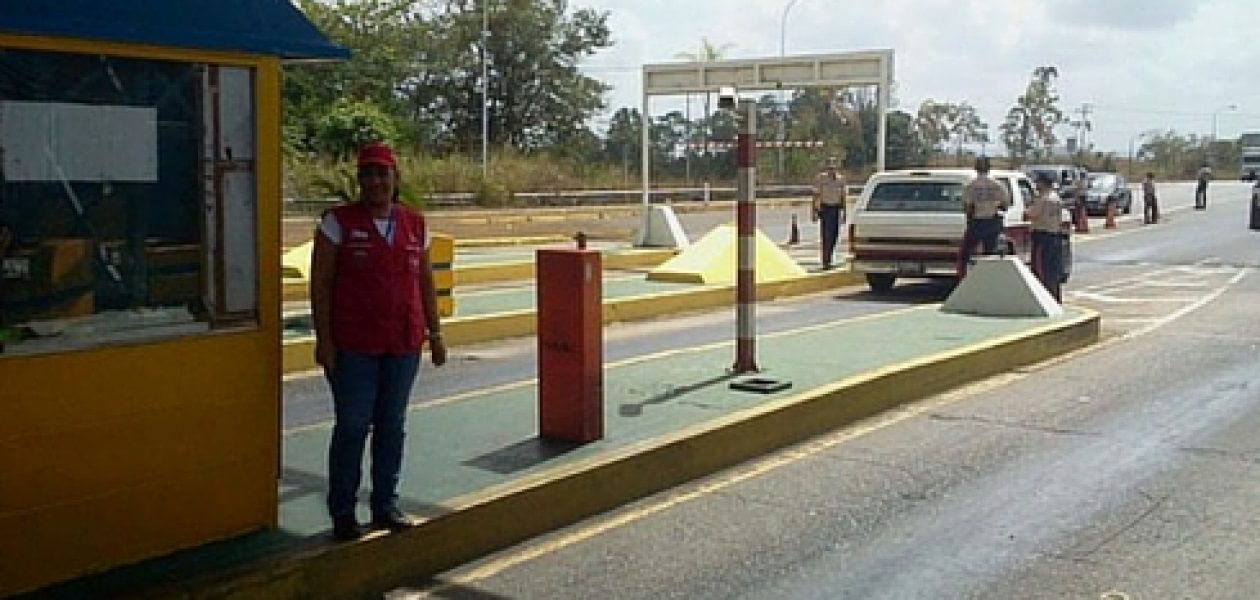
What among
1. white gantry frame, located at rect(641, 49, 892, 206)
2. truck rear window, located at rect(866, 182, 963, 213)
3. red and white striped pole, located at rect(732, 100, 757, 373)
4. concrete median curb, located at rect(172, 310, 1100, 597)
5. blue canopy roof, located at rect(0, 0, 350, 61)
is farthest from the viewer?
white gantry frame, located at rect(641, 49, 892, 206)

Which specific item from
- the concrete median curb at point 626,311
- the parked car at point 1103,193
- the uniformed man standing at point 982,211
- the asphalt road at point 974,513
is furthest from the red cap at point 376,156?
the parked car at point 1103,193

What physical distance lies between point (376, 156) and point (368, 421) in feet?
3.69

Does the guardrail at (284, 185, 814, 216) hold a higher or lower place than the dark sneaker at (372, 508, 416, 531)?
higher

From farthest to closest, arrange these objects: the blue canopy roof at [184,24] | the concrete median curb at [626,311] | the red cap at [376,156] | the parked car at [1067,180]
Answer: the parked car at [1067,180] < the concrete median curb at [626,311] < the red cap at [376,156] < the blue canopy roof at [184,24]

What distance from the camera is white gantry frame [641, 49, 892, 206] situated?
77.3 ft

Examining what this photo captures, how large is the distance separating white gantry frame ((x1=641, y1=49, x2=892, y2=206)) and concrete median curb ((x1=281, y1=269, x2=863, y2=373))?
5.41 meters

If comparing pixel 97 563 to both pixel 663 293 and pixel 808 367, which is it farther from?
pixel 663 293

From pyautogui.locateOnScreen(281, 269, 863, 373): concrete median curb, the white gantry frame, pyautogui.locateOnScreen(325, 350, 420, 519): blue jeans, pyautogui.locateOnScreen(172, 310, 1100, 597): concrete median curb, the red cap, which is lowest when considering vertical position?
pyautogui.locateOnScreen(172, 310, 1100, 597): concrete median curb

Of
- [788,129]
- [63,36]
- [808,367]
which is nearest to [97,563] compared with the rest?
[63,36]

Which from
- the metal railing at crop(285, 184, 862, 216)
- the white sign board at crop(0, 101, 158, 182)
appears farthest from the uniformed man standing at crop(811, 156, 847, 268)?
the metal railing at crop(285, 184, 862, 216)

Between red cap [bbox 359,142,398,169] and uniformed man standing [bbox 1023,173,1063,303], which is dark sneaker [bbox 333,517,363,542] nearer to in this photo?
red cap [bbox 359,142,398,169]

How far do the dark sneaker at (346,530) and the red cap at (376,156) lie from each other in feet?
4.90

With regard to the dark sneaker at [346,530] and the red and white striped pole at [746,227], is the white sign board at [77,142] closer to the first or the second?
the dark sneaker at [346,530]

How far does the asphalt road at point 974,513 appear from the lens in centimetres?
576
